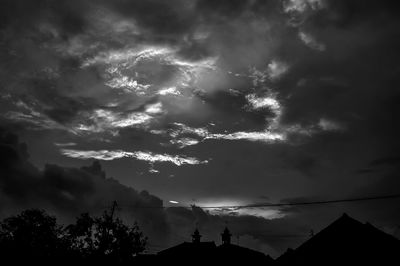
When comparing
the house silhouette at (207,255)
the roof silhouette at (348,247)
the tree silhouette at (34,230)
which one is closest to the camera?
the roof silhouette at (348,247)

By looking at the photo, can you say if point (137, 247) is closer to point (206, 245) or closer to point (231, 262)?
point (206, 245)

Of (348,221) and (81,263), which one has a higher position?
(348,221)

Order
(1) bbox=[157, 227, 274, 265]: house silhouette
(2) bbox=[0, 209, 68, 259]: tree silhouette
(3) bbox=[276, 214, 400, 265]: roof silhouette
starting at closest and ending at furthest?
(3) bbox=[276, 214, 400, 265]: roof silhouette → (1) bbox=[157, 227, 274, 265]: house silhouette → (2) bbox=[0, 209, 68, 259]: tree silhouette

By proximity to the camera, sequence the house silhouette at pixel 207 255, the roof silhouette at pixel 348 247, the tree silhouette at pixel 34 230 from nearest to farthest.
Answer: the roof silhouette at pixel 348 247, the house silhouette at pixel 207 255, the tree silhouette at pixel 34 230

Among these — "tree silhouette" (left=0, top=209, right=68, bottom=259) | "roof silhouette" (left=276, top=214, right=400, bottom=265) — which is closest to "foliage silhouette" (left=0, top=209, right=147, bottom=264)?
"tree silhouette" (left=0, top=209, right=68, bottom=259)

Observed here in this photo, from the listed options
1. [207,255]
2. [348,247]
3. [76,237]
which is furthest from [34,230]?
[348,247]

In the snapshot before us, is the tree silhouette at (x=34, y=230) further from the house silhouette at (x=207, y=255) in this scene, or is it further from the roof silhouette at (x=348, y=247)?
the roof silhouette at (x=348, y=247)

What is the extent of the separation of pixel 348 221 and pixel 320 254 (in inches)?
136

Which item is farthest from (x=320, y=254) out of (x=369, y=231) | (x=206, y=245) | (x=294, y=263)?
(x=206, y=245)

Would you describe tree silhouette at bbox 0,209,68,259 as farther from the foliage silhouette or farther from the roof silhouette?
the roof silhouette

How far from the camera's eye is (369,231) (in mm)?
24469

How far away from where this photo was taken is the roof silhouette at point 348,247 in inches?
930

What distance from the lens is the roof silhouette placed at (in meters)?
23.6

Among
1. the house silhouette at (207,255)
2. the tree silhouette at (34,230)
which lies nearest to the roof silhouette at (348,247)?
the house silhouette at (207,255)
